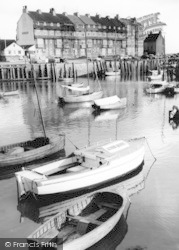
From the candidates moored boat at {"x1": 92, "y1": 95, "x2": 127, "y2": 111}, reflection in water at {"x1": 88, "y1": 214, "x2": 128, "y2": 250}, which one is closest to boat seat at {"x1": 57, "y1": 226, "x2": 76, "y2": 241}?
reflection in water at {"x1": 88, "y1": 214, "x2": 128, "y2": 250}

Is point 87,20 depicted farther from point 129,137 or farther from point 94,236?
point 94,236

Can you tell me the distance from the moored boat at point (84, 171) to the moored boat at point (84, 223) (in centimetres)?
245

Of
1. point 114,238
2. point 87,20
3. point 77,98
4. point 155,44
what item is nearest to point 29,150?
point 114,238

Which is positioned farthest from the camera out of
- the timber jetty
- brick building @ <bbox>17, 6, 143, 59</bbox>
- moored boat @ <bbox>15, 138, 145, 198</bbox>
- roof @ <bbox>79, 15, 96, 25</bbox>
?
roof @ <bbox>79, 15, 96, 25</bbox>

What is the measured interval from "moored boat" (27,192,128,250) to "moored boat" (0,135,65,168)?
7754mm

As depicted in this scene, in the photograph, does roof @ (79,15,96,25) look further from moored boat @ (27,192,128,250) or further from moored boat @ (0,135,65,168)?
moored boat @ (27,192,128,250)

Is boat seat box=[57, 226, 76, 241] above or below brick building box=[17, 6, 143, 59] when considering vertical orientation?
below

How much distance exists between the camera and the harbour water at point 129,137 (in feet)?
43.3

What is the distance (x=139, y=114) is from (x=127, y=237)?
25320mm

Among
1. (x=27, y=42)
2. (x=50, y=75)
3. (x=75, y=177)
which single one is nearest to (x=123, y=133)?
(x=75, y=177)

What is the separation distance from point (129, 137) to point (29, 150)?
9.26 m

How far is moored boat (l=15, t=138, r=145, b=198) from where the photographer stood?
15.6 metres

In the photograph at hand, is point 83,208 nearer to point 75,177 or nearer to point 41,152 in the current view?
point 75,177

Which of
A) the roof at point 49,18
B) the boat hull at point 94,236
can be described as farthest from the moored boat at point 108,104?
the roof at point 49,18
